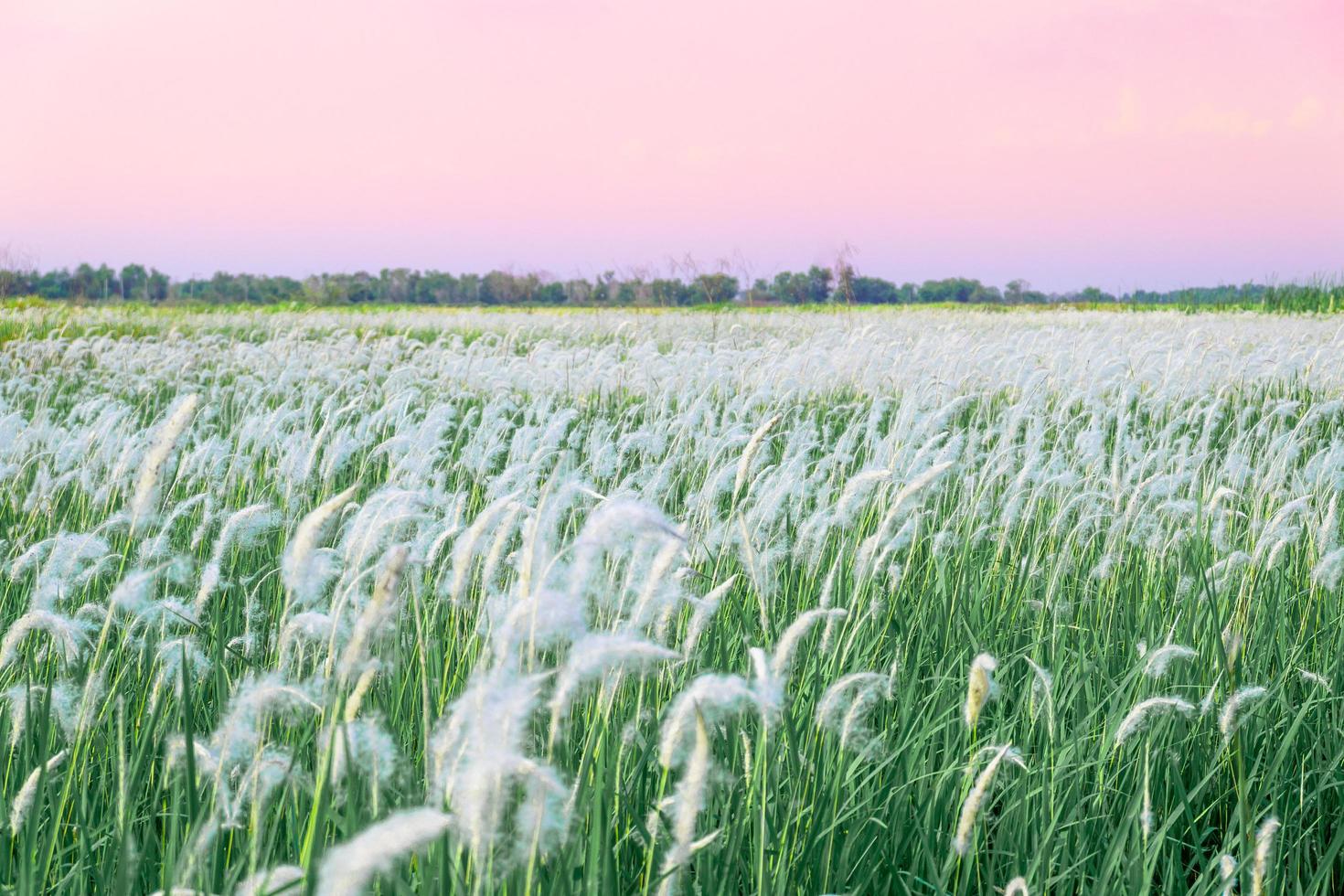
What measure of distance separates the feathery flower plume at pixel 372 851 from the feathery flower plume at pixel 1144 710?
119 cm

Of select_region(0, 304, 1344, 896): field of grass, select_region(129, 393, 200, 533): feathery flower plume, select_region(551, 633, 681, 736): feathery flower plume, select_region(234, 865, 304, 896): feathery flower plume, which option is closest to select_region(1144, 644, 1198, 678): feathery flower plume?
select_region(0, 304, 1344, 896): field of grass

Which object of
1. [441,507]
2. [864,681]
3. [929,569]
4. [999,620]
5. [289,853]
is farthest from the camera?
[441,507]

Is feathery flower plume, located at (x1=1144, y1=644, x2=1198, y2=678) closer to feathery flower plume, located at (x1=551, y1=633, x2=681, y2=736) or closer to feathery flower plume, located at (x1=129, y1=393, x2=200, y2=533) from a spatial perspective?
feathery flower plume, located at (x1=551, y1=633, x2=681, y2=736)

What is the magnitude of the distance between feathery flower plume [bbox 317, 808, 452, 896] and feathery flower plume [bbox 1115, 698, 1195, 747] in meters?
1.19

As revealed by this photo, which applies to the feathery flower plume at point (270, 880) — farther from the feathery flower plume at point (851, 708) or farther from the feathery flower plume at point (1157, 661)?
the feathery flower plume at point (1157, 661)

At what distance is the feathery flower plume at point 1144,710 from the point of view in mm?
1472

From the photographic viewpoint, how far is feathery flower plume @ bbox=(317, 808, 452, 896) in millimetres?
562

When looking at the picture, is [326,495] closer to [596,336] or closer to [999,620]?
[999,620]

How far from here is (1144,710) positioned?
1870mm

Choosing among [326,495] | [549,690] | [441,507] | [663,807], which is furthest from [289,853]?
[441,507]

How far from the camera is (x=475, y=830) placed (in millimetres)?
791

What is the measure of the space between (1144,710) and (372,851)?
5.68 ft

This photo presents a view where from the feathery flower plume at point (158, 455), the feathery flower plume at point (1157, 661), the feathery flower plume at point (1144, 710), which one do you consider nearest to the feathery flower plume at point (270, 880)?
the feathery flower plume at point (158, 455)

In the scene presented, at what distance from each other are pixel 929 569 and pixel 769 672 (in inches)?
75.5
